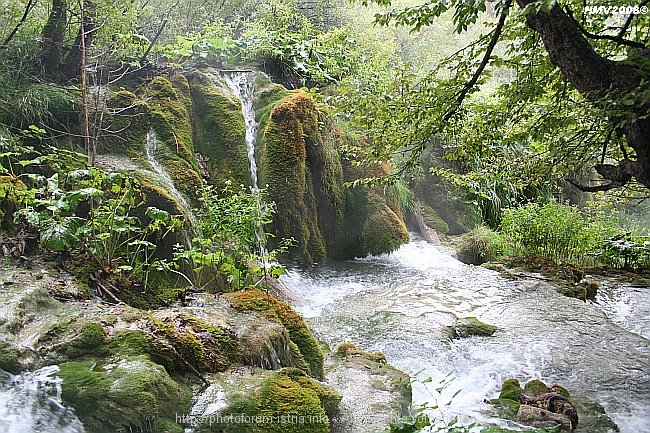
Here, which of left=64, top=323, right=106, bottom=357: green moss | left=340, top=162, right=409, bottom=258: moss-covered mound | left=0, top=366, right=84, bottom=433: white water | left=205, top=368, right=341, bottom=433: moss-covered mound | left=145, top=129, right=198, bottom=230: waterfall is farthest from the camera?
left=340, top=162, right=409, bottom=258: moss-covered mound

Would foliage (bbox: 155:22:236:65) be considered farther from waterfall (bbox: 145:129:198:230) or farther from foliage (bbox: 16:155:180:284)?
foliage (bbox: 16:155:180:284)

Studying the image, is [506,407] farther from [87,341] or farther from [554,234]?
[554,234]

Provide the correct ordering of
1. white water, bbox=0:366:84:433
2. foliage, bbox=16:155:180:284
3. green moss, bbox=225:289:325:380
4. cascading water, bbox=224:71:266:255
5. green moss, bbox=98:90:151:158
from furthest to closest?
cascading water, bbox=224:71:266:255 < green moss, bbox=98:90:151:158 < green moss, bbox=225:289:325:380 < foliage, bbox=16:155:180:284 < white water, bbox=0:366:84:433

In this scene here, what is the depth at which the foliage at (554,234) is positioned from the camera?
923 centimetres

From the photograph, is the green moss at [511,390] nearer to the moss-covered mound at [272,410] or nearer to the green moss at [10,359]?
the moss-covered mound at [272,410]

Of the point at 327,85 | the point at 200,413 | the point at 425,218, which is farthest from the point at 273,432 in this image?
the point at 425,218

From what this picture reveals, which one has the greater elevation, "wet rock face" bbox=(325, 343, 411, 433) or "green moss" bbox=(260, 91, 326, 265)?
"green moss" bbox=(260, 91, 326, 265)

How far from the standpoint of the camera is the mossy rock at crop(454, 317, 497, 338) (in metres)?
5.86

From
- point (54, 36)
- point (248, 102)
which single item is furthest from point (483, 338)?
point (54, 36)

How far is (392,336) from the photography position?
5727mm

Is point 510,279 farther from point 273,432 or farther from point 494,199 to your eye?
point 273,432

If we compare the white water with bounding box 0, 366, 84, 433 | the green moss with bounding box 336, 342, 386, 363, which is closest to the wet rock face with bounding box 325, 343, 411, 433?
the green moss with bounding box 336, 342, 386, 363

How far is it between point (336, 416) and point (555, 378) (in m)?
2.42

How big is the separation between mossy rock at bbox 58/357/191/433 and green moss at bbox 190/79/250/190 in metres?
5.66
